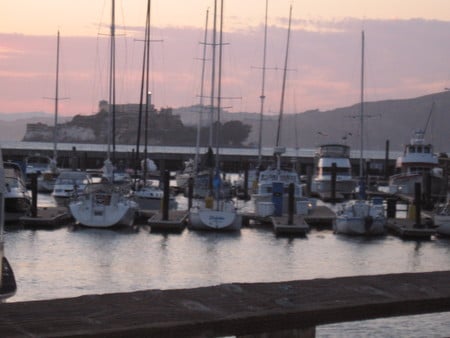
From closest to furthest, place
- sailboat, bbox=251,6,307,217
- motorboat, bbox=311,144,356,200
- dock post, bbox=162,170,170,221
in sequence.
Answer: dock post, bbox=162,170,170,221, sailboat, bbox=251,6,307,217, motorboat, bbox=311,144,356,200

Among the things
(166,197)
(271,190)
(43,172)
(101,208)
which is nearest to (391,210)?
(271,190)

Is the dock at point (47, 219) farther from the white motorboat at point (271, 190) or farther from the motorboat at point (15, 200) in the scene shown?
the white motorboat at point (271, 190)

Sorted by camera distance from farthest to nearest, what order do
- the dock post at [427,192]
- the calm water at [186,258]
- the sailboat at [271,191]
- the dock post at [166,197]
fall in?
the dock post at [427,192], the sailboat at [271,191], the dock post at [166,197], the calm water at [186,258]

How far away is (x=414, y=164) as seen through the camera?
231 feet

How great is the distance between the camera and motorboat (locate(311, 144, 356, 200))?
233 ft

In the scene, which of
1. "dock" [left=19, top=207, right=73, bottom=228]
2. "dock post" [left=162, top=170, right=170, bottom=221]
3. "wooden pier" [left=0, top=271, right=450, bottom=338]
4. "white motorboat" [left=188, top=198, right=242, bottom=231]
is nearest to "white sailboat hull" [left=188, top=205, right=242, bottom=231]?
"white motorboat" [left=188, top=198, right=242, bottom=231]

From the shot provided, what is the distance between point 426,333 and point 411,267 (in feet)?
63.1

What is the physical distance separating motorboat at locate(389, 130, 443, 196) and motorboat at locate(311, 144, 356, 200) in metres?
3.87

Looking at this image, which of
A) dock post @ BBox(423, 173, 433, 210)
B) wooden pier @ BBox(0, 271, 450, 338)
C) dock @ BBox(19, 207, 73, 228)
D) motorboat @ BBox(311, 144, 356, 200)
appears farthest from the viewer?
motorboat @ BBox(311, 144, 356, 200)

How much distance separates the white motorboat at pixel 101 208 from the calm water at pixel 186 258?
0.54m

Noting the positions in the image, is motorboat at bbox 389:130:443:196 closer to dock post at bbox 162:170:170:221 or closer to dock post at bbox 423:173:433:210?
dock post at bbox 423:173:433:210

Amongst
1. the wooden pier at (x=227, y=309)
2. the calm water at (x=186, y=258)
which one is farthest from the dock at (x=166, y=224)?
the wooden pier at (x=227, y=309)

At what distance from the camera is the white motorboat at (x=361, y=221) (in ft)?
132

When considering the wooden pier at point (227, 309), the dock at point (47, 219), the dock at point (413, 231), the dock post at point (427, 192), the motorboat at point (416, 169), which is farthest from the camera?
the motorboat at point (416, 169)
